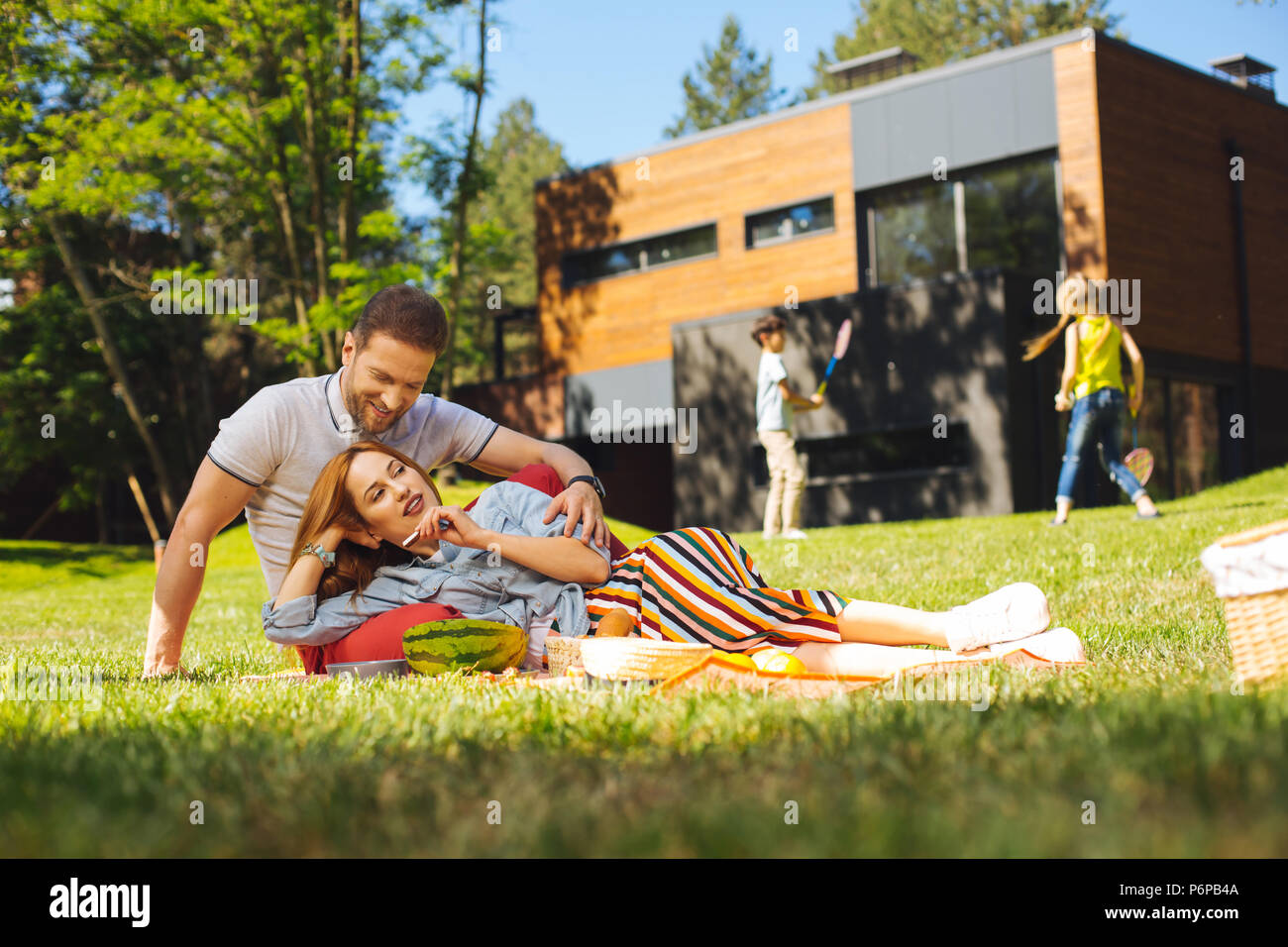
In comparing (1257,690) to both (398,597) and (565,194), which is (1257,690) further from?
(565,194)

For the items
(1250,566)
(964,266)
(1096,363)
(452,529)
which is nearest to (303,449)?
(452,529)

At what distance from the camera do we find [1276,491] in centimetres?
1320

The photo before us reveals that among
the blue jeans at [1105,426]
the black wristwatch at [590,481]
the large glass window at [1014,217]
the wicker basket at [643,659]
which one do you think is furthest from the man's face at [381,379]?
the large glass window at [1014,217]

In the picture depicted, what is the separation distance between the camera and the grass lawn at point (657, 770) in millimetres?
1533

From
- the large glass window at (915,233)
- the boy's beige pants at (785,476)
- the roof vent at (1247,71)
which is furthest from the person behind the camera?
the roof vent at (1247,71)

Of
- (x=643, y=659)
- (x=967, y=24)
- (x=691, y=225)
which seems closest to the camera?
(x=643, y=659)

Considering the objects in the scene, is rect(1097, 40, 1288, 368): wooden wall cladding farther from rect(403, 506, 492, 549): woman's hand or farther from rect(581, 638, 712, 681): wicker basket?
rect(581, 638, 712, 681): wicker basket

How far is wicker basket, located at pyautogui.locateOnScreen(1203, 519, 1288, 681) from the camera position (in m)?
2.46

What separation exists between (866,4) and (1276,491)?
3800cm

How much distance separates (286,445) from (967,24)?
1638 inches

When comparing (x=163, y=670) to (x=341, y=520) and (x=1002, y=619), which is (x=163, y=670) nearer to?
(x=341, y=520)

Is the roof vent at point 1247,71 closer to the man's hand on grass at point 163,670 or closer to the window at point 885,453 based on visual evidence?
the window at point 885,453

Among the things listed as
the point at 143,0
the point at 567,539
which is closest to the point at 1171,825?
the point at 567,539

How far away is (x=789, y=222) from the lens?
20.1m
